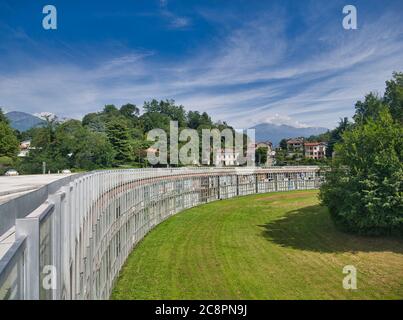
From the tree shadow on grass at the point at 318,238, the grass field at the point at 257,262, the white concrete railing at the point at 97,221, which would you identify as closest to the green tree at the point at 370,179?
the tree shadow on grass at the point at 318,238

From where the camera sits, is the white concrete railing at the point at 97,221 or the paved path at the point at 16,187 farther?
the paved path at the point at 16,187

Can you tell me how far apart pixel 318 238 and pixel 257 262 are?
8017 millimetres

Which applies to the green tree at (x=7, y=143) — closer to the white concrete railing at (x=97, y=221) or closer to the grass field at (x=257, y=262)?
the white concrete railing at (x=97, y=221)

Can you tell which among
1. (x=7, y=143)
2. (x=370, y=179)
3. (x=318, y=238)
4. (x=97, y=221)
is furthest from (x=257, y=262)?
(x=7, y=143)

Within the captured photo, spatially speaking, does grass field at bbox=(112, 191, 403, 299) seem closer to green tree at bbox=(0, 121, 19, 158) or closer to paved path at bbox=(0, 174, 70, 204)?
paved path at bbox=(0, 174, 70, 204)

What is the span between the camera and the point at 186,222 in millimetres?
32031

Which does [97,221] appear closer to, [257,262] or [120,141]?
[257,262]

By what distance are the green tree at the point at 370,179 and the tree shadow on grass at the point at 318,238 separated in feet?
3.06

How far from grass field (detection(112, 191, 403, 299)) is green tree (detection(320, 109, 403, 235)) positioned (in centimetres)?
191

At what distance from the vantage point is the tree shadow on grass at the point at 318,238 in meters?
23.4

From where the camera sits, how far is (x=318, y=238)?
26141 millimetres
